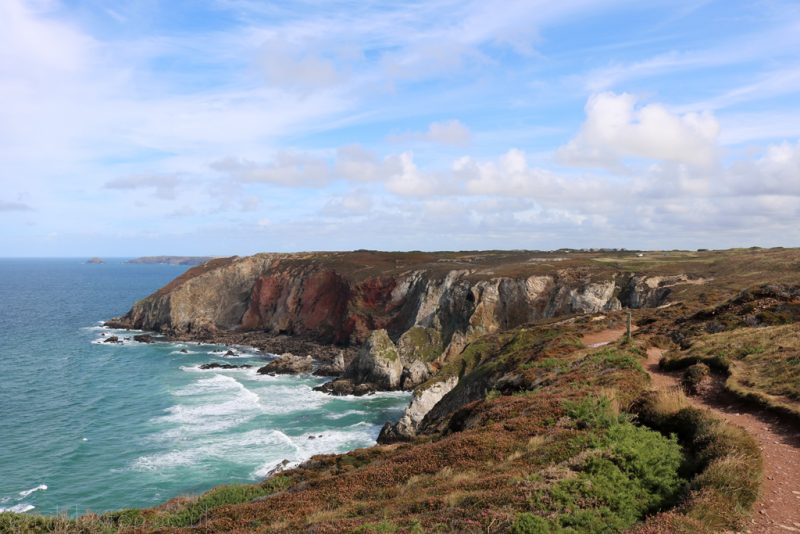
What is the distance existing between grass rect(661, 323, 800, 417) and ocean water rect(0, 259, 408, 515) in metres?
29.7

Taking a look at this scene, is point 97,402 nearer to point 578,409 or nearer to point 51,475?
point 51,475

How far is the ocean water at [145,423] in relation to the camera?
36562mm

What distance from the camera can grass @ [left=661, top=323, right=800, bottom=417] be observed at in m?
16.3

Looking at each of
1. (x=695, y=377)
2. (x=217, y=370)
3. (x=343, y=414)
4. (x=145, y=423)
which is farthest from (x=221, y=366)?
(x=695, y=377)

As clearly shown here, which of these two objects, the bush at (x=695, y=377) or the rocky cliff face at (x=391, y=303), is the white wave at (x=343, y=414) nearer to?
the rocky cliff face at (x=391, y=303)

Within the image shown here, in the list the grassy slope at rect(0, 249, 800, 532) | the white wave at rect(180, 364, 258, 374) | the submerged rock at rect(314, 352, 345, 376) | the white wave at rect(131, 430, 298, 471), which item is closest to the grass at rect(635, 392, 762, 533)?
the grassy slope at rect(0, 249, 800, 532)

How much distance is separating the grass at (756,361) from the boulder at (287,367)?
56357mm

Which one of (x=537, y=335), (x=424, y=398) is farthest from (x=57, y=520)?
(x=537, y=335)

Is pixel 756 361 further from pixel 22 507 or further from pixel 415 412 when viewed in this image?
pixel 22 507

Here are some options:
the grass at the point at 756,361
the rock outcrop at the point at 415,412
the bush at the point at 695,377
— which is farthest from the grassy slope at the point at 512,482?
the rock outcrop at the point at 415,412

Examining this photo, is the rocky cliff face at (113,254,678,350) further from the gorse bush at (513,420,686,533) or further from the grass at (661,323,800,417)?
the gorse bush at (513,420,686,533)

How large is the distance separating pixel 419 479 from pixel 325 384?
170 ft

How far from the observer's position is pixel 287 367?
240 feet

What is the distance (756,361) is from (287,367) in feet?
203
